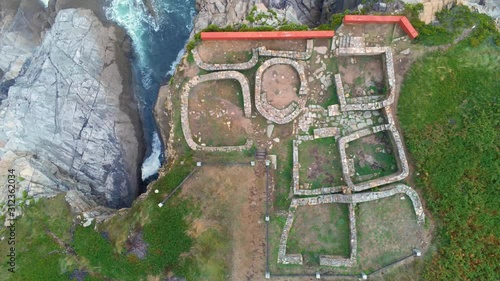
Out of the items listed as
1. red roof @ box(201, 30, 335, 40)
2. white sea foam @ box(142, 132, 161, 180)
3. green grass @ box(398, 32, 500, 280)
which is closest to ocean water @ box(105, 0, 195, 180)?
white sea foam @ box(142, 132, 161, 180)

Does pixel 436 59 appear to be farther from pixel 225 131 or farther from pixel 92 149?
pixel 92 149

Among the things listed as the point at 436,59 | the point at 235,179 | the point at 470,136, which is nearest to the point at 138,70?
the point at 235,179

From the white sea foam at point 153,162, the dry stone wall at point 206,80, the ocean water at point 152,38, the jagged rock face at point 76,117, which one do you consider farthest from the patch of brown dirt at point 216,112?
the jagged rock face at point 76,117

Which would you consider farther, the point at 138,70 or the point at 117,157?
the point at 138,70

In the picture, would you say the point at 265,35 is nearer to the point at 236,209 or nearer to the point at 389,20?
the point at 389,20

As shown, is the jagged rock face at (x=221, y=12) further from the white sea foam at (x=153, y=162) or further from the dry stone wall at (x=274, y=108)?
the white sea foam at (x=153, y=162)

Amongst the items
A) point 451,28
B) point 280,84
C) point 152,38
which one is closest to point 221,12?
point 152,38
